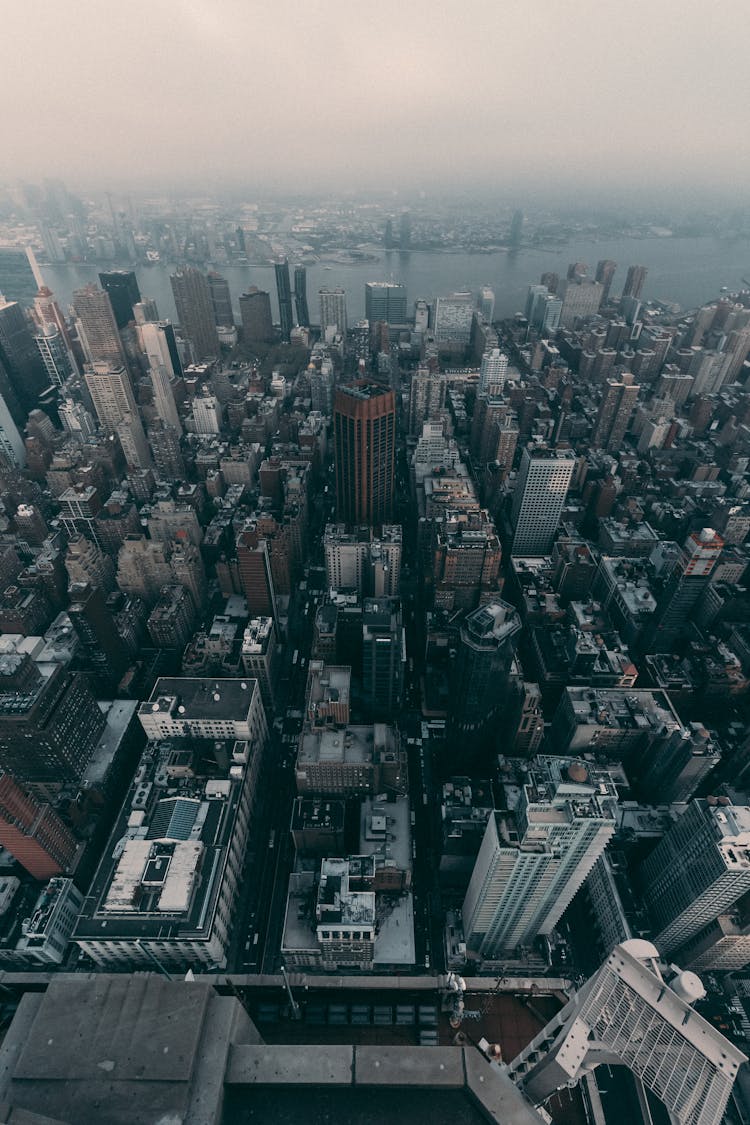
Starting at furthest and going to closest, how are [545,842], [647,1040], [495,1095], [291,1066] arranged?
[545,842] < [647,1040] < [291,1066] < [495,1095]

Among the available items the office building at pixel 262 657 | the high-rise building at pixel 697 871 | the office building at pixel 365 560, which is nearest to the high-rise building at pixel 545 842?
the high-rise building at pixel 697 871

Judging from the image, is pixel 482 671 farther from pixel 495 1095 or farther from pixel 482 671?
pixel 495 1095

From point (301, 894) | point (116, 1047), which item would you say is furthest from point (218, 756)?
point (116, 1047)

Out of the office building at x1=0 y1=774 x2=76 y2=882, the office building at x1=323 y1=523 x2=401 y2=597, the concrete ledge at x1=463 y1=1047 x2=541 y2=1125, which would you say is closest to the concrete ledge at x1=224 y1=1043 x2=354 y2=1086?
the concrete ledge at x1=463 y1=1047 x2=541 y2=1125


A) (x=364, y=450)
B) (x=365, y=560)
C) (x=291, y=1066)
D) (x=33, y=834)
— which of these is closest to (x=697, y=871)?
(x=291, y=1066)

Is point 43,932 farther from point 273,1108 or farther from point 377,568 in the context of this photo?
point 377,568

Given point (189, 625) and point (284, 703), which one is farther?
point (189, 625)
